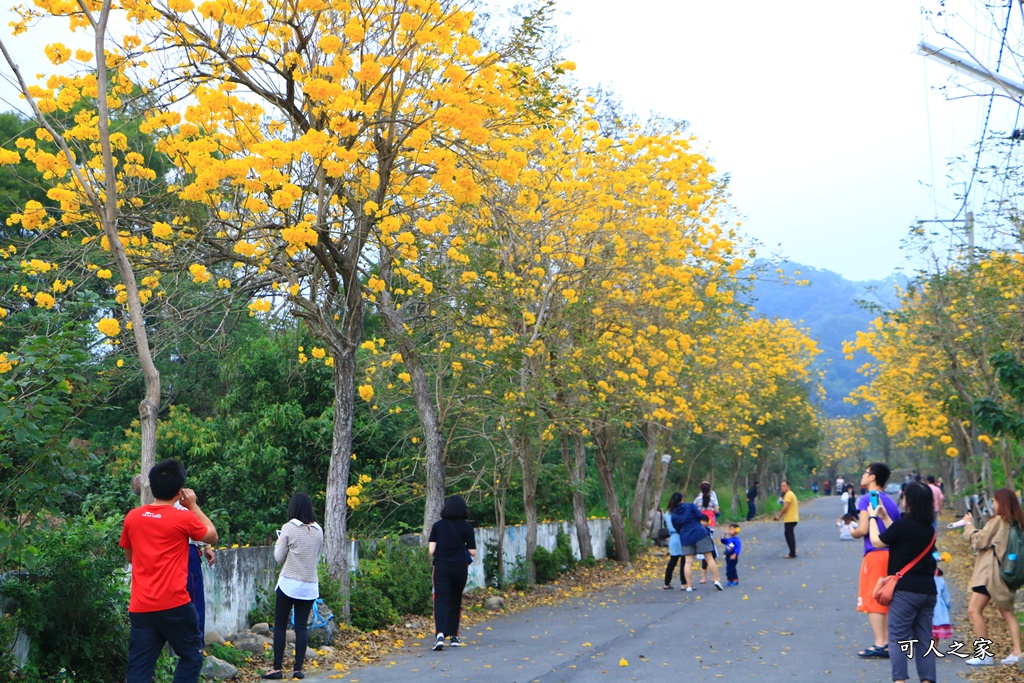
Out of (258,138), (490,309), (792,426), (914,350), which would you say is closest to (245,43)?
(258,138)

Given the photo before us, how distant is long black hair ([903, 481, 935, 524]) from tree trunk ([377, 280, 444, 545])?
310 inches

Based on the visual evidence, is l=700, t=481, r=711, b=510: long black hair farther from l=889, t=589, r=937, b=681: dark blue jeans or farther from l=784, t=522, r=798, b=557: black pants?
l=889, t=589, r=937, b=681: dark blue jeans

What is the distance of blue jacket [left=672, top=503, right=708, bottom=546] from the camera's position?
53.1 feet

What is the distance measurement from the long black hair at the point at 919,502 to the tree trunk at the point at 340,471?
245 inches

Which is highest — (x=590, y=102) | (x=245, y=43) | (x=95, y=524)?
(x=590, y=102)

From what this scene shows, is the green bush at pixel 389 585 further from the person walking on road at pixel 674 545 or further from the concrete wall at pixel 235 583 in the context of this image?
the person walking on road at pixel 674 545

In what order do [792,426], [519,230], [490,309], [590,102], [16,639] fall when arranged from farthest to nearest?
[792,426], [590,102], [490,309], [519,230], [16,639]

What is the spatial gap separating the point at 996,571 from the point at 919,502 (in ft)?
7.61

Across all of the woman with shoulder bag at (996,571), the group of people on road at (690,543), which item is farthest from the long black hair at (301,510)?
the group of people on road at (690,543)

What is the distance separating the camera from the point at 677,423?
24281 millimetres

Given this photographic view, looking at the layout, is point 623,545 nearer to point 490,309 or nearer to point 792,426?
point 490,309

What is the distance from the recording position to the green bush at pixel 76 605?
695 cm

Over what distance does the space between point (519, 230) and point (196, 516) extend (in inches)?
326

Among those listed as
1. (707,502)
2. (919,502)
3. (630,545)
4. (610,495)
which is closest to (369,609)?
(919,502)
